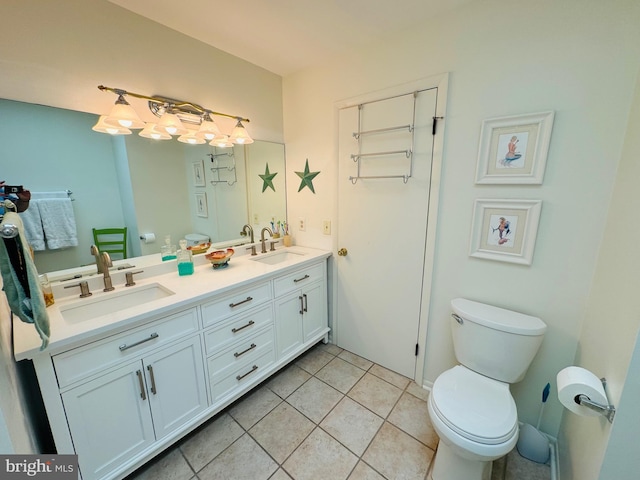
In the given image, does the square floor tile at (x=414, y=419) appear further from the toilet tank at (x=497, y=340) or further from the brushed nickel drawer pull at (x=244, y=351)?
the brushed nickel drawer pull at (x=244, y=351)

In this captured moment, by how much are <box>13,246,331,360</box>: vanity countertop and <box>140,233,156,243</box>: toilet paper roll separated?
0.15m

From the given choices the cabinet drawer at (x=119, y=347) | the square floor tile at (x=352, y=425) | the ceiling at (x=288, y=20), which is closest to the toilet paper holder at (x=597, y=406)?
the square floor tile at (x=352, y=425)

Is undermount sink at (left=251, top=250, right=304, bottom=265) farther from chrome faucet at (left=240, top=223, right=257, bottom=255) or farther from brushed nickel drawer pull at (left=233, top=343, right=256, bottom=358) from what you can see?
brushed nickel drawer pull at (left=233, top=343, right=256, bottom=358)

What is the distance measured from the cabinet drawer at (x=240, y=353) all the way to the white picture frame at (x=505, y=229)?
4.78ft

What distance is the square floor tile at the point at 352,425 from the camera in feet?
4.85

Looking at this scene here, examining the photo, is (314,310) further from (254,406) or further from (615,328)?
(615,328)

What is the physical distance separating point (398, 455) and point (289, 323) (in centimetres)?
103

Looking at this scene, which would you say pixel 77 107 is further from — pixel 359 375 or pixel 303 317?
pixel 359 375

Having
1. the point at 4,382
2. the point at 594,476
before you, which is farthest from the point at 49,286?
the point at 594,476

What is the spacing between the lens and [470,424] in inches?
43.4

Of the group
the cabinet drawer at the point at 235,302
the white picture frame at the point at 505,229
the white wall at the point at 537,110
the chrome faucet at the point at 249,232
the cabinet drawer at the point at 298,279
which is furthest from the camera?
the chrome faucet at the point at 249,232

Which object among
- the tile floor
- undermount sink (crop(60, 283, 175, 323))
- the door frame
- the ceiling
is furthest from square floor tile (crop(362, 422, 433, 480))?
the ceiling

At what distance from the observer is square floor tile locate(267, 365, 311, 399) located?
6.11 feet

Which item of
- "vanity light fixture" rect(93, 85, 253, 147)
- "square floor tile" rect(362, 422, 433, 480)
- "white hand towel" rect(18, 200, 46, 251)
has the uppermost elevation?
"vanity light fixture" rect(93, 85, 253, 147)
